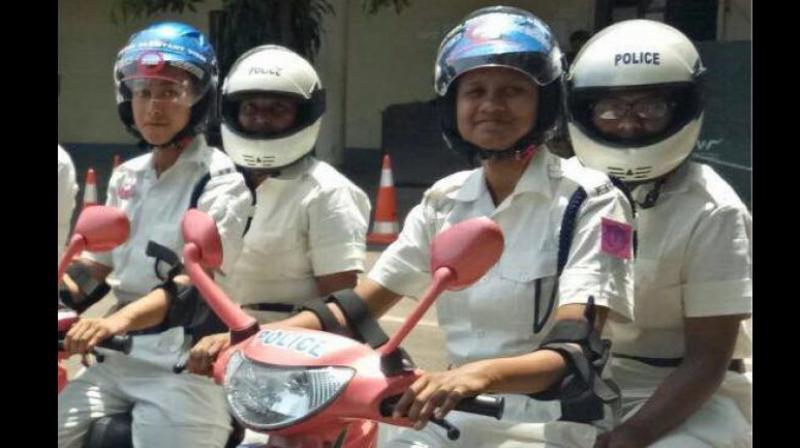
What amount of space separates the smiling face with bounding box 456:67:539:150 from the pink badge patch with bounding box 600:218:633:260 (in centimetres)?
31

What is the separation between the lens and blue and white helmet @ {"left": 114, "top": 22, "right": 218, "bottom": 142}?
3469 mm

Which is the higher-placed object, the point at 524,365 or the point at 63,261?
the point at 63,261

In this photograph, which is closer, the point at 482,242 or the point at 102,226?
the point at 482,242

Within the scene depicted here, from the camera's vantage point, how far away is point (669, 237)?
3.02 metres

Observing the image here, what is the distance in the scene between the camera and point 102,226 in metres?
2.57

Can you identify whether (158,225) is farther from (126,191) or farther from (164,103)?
(164,103)

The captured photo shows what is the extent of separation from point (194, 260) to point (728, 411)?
1.38 m

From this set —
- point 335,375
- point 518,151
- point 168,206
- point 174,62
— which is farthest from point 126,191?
point 335,375

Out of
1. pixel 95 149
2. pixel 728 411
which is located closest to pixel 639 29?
pixel 728 411

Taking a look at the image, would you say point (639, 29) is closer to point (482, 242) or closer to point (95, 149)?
point (482, 242)
